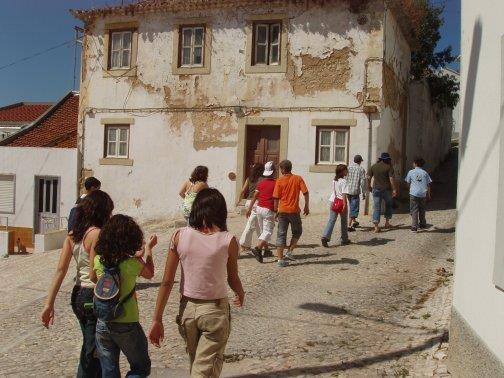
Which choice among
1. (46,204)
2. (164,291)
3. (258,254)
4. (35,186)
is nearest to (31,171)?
(35,186)

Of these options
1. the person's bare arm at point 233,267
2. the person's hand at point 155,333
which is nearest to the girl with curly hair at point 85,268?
the person's hand at point 155,333

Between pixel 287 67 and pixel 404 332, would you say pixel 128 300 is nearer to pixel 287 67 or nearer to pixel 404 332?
pixel 404 332

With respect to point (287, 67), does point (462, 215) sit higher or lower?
lower

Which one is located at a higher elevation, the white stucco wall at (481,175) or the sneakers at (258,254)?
the white stucco wall at (481,175)

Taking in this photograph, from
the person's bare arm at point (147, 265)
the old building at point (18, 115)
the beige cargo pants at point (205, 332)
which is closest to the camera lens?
the beige cargo pants at point (205, 332)

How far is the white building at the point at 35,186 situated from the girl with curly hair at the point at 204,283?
1491 centimetres

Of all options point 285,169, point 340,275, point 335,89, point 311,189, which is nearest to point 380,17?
point 335,89

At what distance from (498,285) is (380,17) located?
38.2 ft

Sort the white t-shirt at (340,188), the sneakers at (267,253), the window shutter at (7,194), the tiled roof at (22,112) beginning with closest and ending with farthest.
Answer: the sneakers at (267,253) < the white t-shirt at (340,188) < the window shutter at (7,194) < the tiled roof at (22,112)

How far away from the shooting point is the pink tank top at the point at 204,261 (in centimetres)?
367

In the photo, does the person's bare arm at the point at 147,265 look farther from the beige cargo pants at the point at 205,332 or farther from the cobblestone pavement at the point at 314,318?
the cobblestone pavement at the point at 314,318

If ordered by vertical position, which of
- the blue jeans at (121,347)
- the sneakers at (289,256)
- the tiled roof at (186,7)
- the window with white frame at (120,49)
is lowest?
the sneakers at (289,256)

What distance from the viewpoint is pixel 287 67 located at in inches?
584

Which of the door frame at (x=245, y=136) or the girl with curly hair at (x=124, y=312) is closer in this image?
the girl with curly hair at (x=124, y=312)
